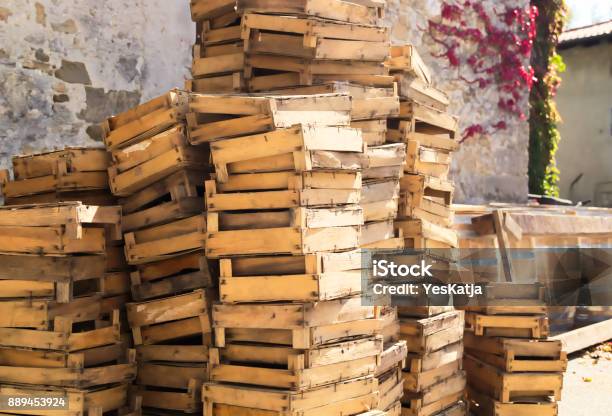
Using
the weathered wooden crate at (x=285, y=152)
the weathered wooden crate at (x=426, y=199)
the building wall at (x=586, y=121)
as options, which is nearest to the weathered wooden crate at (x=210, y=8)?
→ the weathered wooden crate at (x=285, y=152)

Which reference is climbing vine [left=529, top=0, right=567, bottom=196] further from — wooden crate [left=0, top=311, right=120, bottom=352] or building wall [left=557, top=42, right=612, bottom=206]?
wooden crate [left=0, top=311, right=120, bottom=352]

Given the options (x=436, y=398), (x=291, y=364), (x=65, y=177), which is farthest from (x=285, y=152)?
(x=436, y=398)

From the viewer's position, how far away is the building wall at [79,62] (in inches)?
215

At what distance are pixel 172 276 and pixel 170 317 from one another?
0.30 metres

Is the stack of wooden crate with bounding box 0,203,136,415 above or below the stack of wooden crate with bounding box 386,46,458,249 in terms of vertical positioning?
below

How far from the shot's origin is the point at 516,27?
10.9 metres

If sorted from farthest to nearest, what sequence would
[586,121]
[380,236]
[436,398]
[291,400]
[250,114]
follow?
[586,121] → [436,398] → [380,236] → [250,114] → [291,400]

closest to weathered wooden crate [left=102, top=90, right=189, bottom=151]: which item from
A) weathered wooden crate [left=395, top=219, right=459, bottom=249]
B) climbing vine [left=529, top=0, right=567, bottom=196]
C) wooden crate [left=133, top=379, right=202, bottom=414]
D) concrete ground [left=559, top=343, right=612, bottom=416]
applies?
wooden crate [left=133, top=379, right=202, bottom=414]

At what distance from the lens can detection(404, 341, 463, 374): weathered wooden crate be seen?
187 inches

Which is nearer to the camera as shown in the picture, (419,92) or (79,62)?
(419,92)

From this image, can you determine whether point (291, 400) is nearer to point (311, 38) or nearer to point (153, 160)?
point (153, 160)

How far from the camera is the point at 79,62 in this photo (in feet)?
19.4

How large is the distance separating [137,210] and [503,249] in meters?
3.75

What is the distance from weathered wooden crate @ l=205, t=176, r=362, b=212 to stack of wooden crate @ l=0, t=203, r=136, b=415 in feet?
2.28
